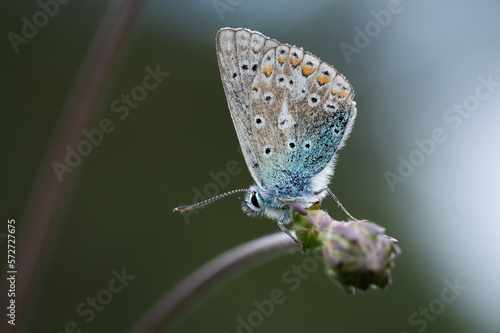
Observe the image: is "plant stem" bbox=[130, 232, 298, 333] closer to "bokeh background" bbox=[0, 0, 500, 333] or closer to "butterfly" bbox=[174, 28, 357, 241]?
"butterfly" bbox=[174, 28, 357, 241]

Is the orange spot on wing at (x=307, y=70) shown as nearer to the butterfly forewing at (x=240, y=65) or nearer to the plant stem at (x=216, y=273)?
the butterfly forewing at (x=240, y=65)

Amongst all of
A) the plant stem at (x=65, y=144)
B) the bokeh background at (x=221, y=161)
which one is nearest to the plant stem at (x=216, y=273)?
the plant stem at (x=65, y=144)

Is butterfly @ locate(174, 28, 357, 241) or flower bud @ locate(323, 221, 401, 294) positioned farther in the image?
butterfly @ locate(174, 28, 357, 241)

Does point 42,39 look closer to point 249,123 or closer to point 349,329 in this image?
point 249,123

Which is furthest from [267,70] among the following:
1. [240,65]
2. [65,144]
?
[65,144]

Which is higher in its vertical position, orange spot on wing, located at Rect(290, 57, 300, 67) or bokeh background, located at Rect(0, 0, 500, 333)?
orange spot on wing, located at Rect(290, 57, 300, 67)

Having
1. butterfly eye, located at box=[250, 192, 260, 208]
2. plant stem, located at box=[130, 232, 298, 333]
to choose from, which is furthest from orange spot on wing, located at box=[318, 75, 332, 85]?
plant stem, located at box=[130, 232, 298, 333]
